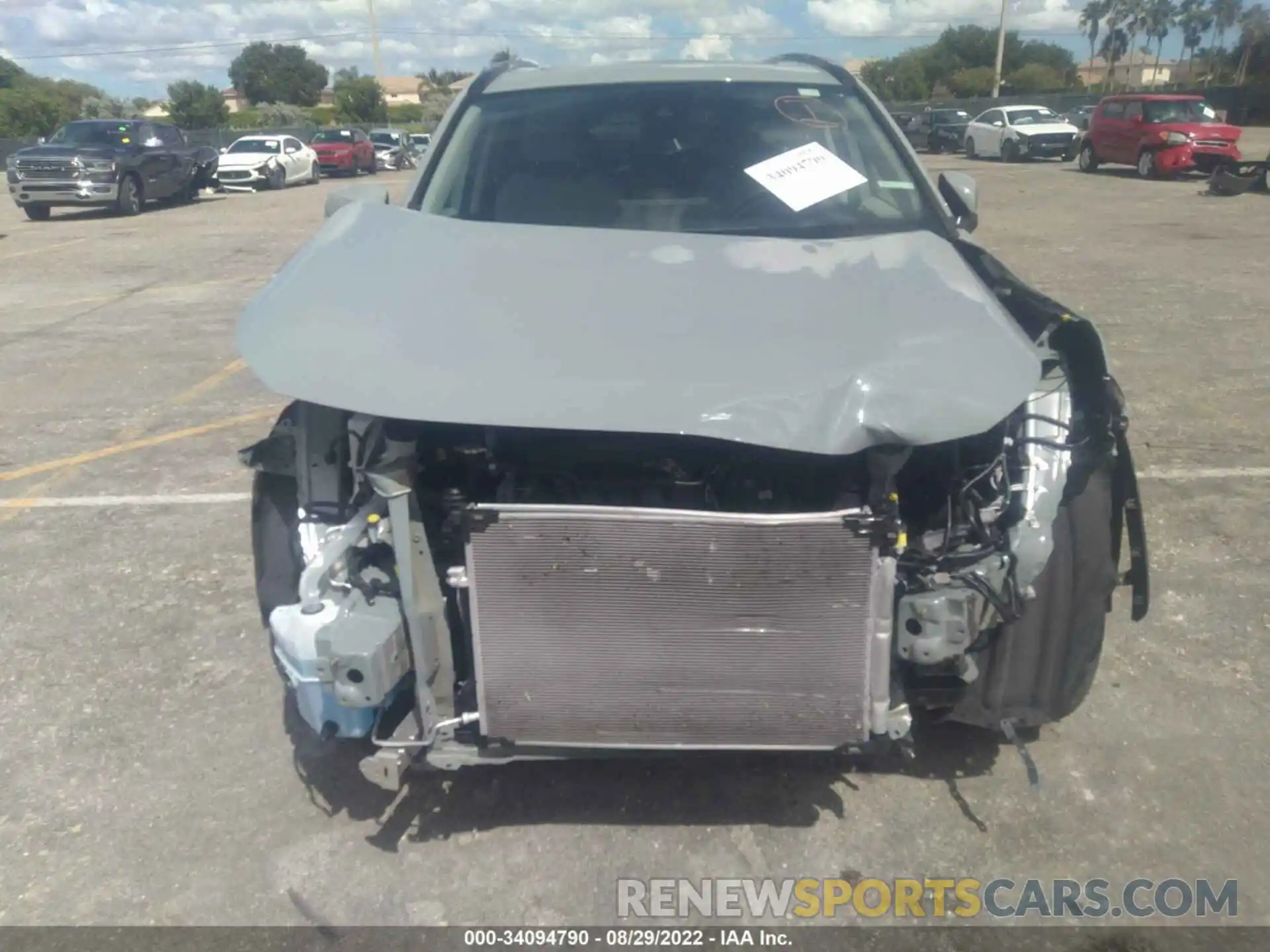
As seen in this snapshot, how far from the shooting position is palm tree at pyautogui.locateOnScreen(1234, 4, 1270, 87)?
191 ft

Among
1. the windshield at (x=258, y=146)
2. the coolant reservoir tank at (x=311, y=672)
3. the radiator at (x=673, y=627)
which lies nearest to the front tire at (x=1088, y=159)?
the windshield at (x=258, y=146)

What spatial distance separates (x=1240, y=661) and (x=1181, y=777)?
0.75 meters

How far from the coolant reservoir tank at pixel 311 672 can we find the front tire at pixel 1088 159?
25144 millimetres

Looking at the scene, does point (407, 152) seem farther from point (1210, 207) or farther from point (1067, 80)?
point (1067, 80)

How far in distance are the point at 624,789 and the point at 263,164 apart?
88.1ft

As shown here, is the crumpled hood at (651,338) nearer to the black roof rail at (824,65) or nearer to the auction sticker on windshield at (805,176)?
the auction sticker on windshield at (805,176)

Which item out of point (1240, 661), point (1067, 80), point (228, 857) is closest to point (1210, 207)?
point (1240, 661)

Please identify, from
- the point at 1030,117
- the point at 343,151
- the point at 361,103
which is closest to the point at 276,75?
the point at 361,103

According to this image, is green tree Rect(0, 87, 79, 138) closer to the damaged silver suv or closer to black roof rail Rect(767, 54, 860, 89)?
black roof rail Rect(767, 54, 860, 89)

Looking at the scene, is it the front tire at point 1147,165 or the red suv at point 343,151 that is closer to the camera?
the front tire at point 1147,165

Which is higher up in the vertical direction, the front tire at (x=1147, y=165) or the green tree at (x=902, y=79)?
the green tree at (x=902, y=79)

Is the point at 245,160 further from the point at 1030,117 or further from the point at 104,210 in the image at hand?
the point at 1030,117

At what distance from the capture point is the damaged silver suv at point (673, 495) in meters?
2.31

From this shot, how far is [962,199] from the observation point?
414 centimetres
